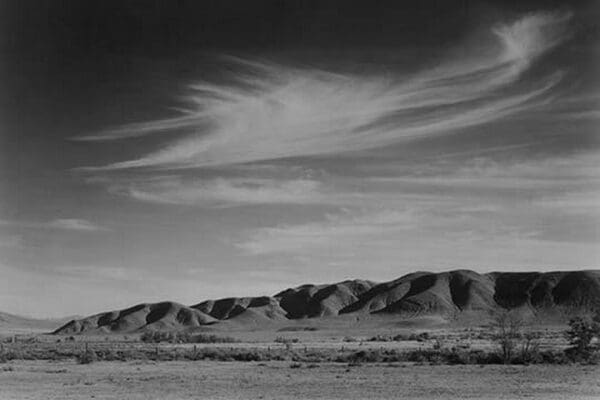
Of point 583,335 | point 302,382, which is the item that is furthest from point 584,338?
point 302,382

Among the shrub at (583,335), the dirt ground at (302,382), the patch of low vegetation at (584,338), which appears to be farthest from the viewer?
the shrub at (583,335)

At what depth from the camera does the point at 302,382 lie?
36.5 metres

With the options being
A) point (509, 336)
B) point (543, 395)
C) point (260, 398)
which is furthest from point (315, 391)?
point (509, 336)

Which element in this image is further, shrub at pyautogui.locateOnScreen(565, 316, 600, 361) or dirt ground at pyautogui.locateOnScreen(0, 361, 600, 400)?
shrub at pyautogui.locateOnScreen(565, 316, 600, 361)

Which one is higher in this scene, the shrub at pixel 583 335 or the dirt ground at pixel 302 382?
the shrub at pixel 583 335

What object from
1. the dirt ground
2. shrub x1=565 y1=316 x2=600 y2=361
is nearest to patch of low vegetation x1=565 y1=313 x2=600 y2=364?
shrub x1=565 y1=316 x2=600 y2=361

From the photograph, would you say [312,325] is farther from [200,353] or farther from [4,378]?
[4,378]

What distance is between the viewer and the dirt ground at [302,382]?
3033cm

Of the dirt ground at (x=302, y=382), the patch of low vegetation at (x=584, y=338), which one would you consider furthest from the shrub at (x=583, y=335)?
the dirt ground at (x=302, y=382)

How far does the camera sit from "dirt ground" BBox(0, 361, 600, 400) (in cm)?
3033

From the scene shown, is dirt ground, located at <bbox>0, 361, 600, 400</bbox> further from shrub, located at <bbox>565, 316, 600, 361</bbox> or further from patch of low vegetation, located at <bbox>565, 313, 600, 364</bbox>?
shrub, located at <bbox>565, 316, 600, 361</bbox>

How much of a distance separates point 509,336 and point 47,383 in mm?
31755

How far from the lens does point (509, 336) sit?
5247 centimetres

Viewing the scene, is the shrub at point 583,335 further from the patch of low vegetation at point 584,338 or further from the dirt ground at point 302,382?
the dirt ground at point 302,382
